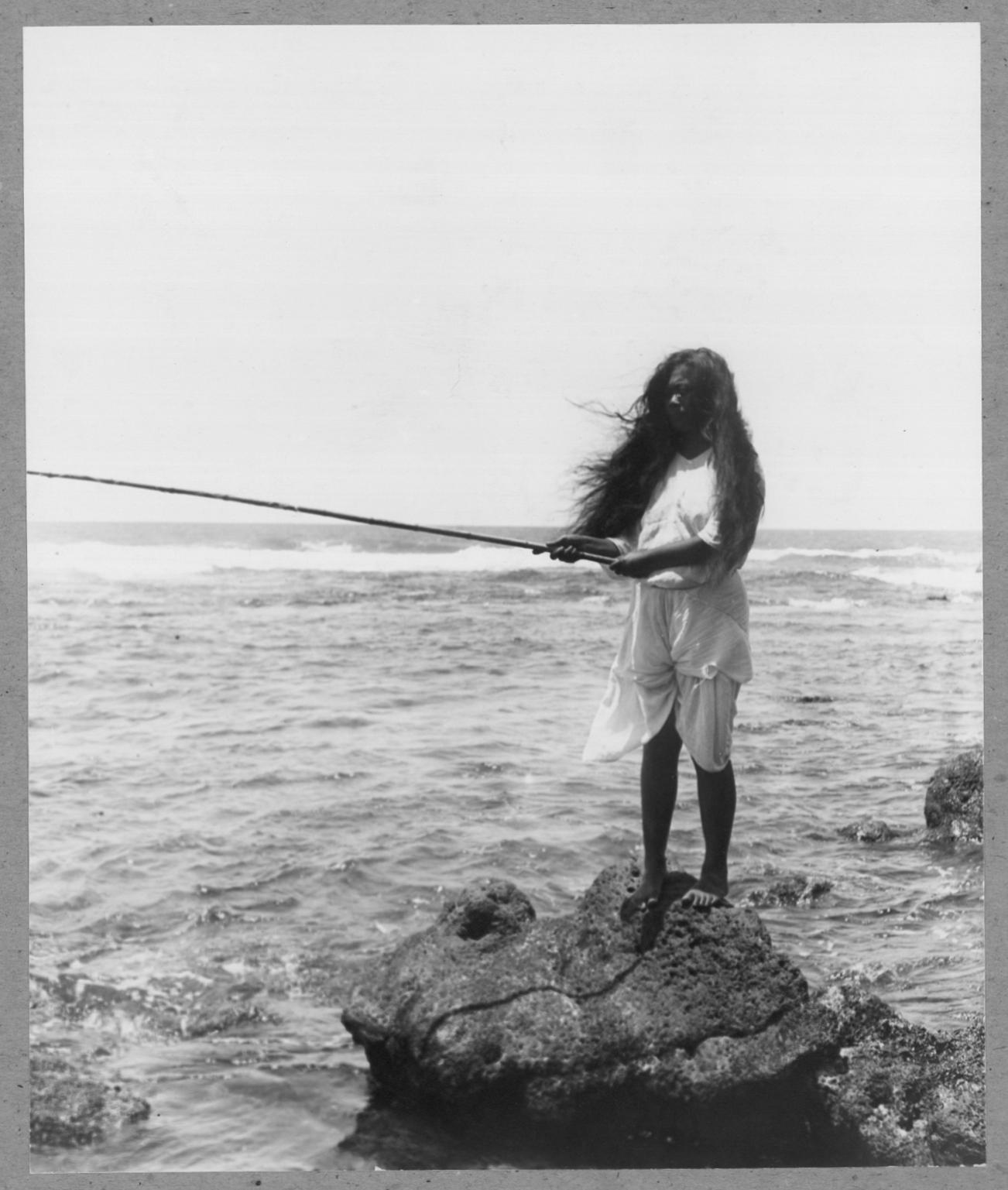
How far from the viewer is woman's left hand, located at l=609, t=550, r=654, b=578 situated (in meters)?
3.60

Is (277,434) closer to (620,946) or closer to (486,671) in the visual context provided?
(486,671)

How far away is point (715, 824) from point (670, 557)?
779 mm

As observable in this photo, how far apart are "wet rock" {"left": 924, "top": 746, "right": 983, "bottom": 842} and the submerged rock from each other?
0.71m

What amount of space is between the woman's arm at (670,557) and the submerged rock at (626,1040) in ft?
2.97

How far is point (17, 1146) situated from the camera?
3861mm

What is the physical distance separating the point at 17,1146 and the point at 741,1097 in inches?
83.9

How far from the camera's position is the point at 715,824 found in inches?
146

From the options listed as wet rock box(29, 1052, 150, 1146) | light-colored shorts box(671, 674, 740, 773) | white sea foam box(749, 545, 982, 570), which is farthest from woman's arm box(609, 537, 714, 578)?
wet rock box(29, 1052, 150, 1146)

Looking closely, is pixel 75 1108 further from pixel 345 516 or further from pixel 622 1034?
pixel 345 516

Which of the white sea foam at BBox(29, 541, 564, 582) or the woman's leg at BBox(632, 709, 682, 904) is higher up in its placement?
the white sea foam at BBox(29, 541, 564, 582)

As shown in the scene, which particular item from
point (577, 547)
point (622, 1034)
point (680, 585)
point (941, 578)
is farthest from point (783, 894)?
point (577, 547)

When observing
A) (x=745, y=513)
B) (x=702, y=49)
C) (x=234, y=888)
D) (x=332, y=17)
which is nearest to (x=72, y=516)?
(x=234, y=888)

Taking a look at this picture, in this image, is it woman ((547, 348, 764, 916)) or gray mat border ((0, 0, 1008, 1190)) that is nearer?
woman ((547, 348, 764, 916))

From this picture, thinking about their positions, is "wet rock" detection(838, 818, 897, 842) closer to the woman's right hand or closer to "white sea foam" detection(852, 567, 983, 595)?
"white sea foam" detection(852, 567, 983, 595)
